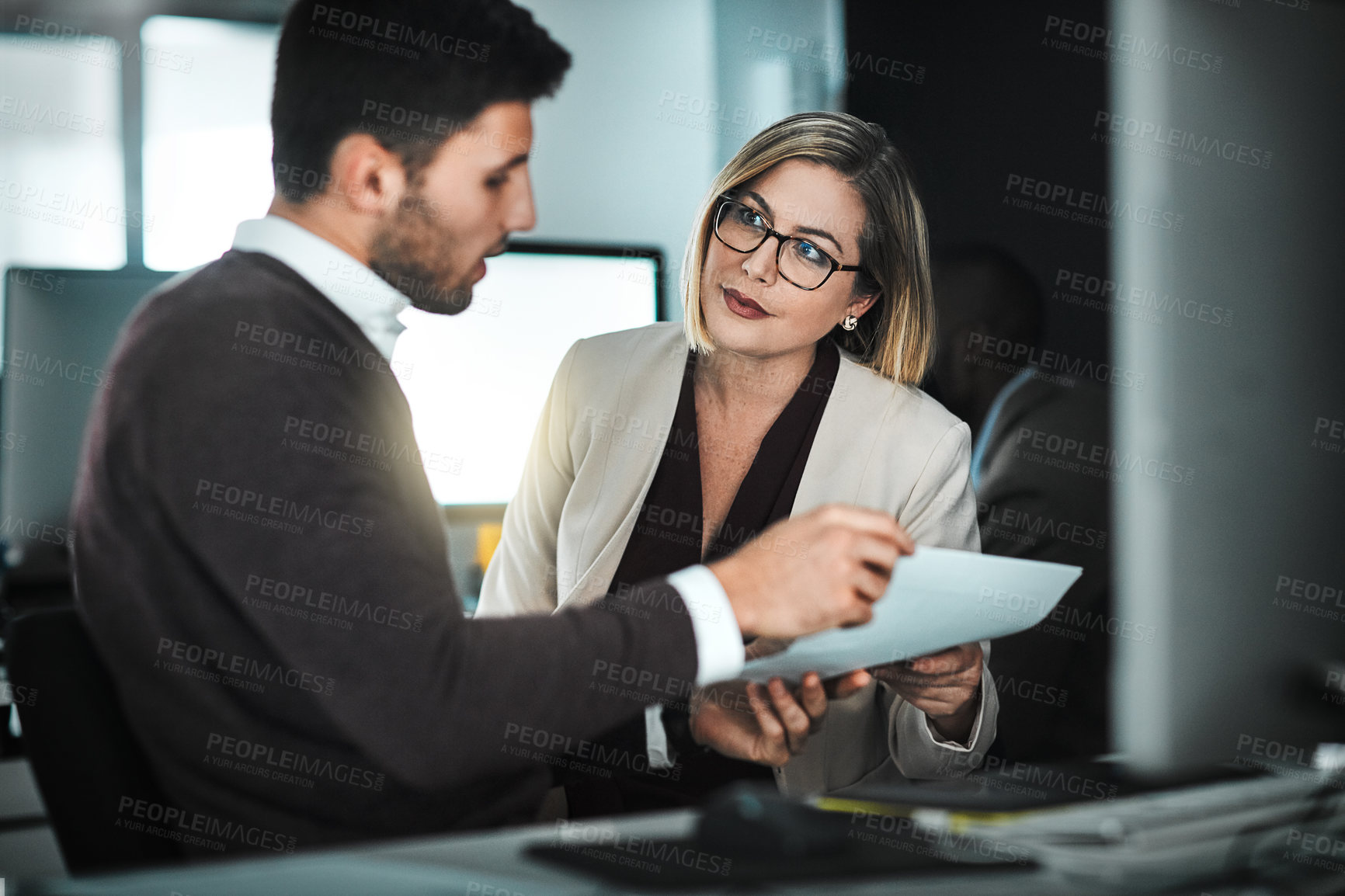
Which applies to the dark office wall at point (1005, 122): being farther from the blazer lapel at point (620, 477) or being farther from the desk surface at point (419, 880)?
the desk surface at point (419, 880)

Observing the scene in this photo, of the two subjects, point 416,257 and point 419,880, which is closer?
point 419,880

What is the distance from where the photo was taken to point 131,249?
388 centimetres

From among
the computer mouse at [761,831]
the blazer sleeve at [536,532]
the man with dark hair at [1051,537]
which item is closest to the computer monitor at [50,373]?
the blazer sleeve at [536,532]

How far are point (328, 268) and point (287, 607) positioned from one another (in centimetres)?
32

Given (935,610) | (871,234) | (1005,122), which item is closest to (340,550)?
(935,610)

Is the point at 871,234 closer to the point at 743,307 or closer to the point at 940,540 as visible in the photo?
the point at 743,307

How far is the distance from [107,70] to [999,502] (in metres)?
3.55

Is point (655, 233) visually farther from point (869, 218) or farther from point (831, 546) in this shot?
point (831, 546)

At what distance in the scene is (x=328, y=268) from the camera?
35.8 inches

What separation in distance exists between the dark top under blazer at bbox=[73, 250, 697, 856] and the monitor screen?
43.0 inches

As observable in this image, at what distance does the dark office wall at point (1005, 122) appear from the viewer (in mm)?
2145

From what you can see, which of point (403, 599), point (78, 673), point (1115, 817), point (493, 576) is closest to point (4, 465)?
point (493, 576)

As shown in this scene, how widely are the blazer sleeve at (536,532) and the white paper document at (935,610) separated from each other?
23.3 inches

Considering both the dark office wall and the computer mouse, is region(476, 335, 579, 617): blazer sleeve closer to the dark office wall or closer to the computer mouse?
the computer mouse
